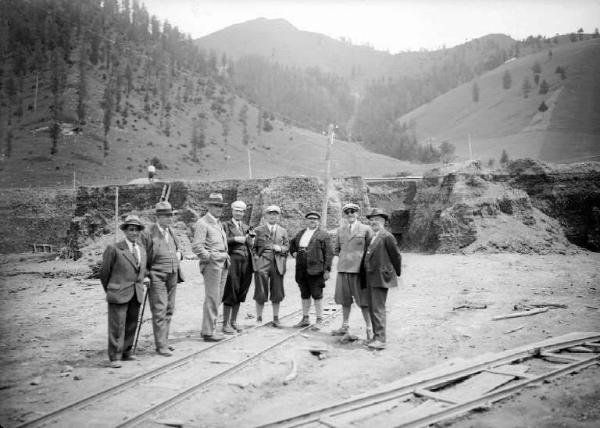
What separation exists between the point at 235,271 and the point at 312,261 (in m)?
1.35

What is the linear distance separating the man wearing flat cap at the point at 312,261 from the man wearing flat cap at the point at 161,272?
2.19 m

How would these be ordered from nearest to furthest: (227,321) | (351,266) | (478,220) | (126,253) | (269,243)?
(126,253) → (351,266) → (227,321) → (269,243) → (478,220)

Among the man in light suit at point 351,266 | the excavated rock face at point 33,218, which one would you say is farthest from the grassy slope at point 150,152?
the man in light suit at point 351,266

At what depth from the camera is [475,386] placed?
15.0ft

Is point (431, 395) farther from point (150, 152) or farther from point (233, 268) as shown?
point (150, 152)

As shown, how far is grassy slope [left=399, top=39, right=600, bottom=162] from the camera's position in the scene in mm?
64562

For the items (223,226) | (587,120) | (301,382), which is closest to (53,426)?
(301,382)

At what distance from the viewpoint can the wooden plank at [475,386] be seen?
169 inches

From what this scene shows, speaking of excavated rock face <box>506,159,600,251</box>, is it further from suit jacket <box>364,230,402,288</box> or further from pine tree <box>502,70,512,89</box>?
pine tree <box>502,70,512,89</box>

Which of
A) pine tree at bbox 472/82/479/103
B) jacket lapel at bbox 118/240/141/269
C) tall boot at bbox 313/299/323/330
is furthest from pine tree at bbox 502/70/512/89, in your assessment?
jacket lapel at bbox 118/240/141/269

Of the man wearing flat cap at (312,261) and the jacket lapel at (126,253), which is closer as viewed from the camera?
the jacket lapel at (126,253)

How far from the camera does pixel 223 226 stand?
7.38m

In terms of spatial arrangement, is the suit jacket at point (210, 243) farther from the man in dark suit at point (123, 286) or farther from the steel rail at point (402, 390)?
the steel rail at point (402, 390)

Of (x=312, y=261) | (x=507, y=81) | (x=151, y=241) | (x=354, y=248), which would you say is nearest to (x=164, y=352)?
(x=151, y=241)
